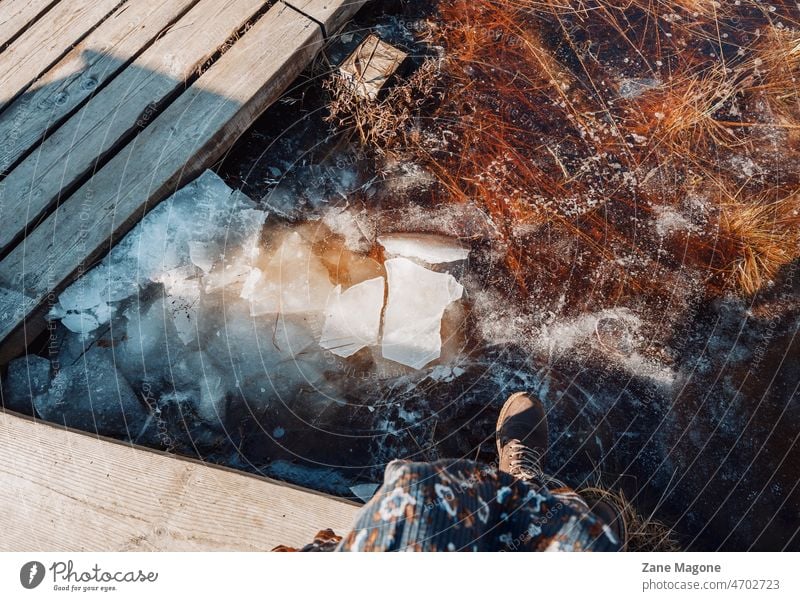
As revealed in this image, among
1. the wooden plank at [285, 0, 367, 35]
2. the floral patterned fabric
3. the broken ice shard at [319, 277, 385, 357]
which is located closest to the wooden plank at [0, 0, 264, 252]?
the wooden plank at [285, 0, 367, 35]

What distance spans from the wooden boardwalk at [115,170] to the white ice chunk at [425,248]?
3.51ft

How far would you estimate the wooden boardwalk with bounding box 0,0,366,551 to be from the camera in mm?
2223

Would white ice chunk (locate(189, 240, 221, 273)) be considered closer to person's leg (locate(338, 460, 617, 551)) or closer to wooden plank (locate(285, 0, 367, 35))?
wooden plank (locate(285, 0, 367, 35))

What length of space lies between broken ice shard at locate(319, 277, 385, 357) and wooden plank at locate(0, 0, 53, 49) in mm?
2302

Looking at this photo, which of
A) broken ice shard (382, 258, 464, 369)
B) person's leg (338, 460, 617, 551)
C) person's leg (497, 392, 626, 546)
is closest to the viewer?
person's leg (338, 460, 617, 551)

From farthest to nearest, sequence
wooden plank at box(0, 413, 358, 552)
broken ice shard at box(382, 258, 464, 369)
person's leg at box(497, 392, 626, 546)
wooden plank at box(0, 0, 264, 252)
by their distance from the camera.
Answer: broken ice shard at box(382, 258, 464, 369) → wooden plank at box(0, 0, 264, 252) → person's leg at box(497, 392, 626, 546) → wooden plank at box(0, 413, 358, 552)

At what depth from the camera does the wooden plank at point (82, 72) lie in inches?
107

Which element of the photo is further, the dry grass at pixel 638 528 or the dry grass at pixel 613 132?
the dry grass at pixel 613 132

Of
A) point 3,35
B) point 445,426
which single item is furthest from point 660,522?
point 3,35

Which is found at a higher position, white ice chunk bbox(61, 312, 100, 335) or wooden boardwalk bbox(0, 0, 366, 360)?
wooden boardwalk bbox(0, 0, 366, 360)

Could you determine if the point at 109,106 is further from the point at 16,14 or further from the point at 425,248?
the point at 425,248

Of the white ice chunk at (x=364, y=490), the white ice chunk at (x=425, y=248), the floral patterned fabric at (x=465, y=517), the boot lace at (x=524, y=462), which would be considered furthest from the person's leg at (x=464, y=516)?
the white ice chunk at (x=425, y=248)

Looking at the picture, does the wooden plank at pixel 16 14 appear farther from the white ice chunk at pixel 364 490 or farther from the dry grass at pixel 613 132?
the white ice chunk at pixel 364 490
